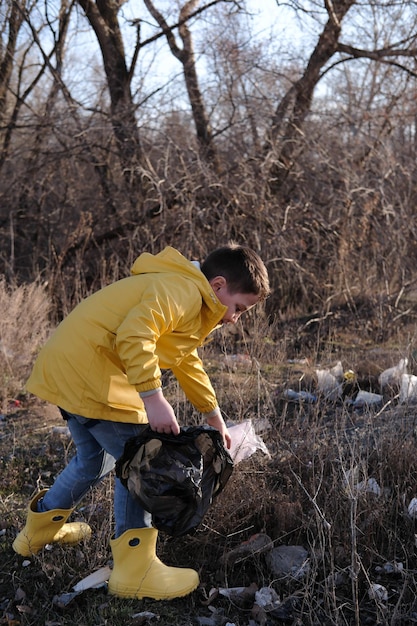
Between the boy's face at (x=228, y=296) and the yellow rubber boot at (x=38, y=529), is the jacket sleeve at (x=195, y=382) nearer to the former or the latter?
the boy's face at (x=228, y=296)

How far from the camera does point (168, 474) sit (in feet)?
8.09

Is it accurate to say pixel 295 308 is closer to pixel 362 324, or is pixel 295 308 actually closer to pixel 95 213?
pixel 362 324

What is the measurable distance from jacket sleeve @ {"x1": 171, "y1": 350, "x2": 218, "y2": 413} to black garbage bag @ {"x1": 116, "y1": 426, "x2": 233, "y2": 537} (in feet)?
0.81

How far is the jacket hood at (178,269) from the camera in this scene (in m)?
2.50

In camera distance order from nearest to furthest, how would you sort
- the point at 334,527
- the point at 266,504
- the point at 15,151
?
1. the point at 334,527
2. the point at 266,504
3. the point at 15,151

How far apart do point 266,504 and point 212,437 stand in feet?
2.06

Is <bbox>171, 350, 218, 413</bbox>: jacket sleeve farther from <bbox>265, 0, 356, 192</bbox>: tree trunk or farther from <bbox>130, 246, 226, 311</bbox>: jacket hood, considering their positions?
<bbox>265, 0, 356, 192</bbox>: tree trunk

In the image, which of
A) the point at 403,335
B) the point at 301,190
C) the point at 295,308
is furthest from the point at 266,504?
the point at 301,190

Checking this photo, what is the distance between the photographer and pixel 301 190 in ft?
27.0

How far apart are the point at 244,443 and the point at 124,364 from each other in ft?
3.87

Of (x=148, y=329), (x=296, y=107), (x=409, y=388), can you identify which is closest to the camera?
(x=148, y=329)

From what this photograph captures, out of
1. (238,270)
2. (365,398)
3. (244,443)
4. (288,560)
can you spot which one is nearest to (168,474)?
(288,560)

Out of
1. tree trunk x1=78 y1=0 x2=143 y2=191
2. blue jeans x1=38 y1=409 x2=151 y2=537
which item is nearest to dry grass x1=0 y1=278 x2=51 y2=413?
blue jeans x1=38 y1=409 x2=151 y2=537

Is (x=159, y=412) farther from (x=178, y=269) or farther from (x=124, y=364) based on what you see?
(x=178, y=269)
